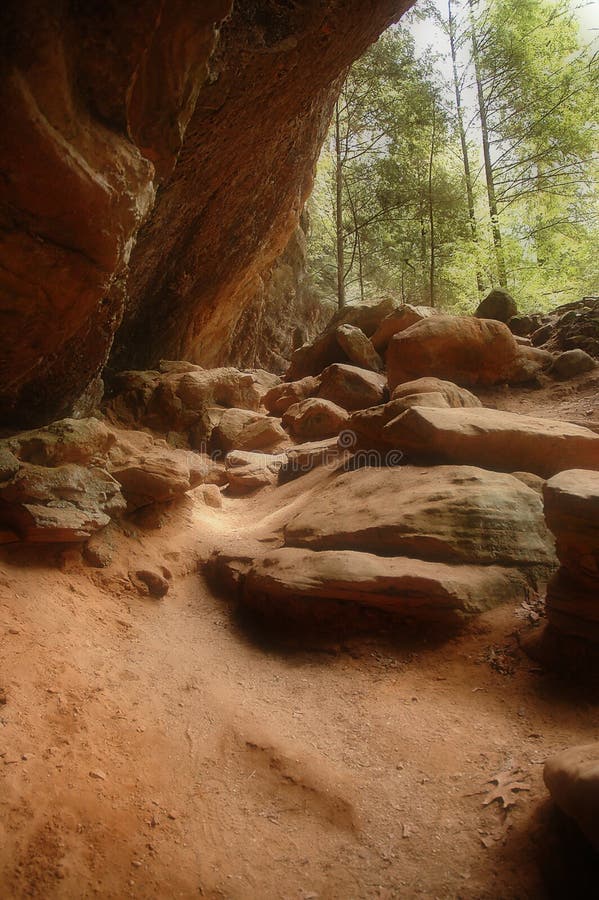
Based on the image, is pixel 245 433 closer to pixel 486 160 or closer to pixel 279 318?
pixel 279 318

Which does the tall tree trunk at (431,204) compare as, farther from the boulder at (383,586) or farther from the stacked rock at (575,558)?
the stacked rock at (575,558)

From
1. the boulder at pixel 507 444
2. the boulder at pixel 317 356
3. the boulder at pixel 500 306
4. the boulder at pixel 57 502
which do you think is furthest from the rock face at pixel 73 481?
the boulder at pixel 500 306

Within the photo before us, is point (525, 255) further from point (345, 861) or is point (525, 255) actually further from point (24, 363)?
point (345, 861)

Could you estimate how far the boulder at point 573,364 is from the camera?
10.7 m

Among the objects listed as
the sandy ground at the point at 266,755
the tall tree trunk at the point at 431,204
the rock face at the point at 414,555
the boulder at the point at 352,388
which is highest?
the tall tree trunk at the point at 431,204

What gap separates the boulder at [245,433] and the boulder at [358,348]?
145 inches

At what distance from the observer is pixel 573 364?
1074cm

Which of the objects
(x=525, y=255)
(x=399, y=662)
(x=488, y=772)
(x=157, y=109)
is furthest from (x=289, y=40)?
(x=525, y=255)

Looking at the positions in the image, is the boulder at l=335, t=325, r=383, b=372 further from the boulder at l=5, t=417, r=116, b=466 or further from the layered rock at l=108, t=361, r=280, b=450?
the boulder at l=5, t=417, r=116, b=466

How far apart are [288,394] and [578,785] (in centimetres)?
1082

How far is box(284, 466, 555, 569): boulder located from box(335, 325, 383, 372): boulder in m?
7.26

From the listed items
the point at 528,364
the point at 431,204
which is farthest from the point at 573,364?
the point at 431,204

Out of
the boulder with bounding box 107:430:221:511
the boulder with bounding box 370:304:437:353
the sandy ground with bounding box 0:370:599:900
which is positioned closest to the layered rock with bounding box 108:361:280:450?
the boulder with bounding box 107:430:221:511

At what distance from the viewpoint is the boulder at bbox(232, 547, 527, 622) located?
4398 millimetres
